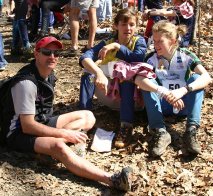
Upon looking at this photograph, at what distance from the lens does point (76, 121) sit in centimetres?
462

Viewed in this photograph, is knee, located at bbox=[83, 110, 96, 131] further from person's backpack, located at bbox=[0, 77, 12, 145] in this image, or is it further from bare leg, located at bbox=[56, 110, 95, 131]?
person's backpack, located at bbox=[0, 77, 12, 145]

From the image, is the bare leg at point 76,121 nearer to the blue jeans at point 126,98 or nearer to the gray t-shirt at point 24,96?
the blue jeans at point 126,98

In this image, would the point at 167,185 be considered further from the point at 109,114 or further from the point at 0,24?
the point at 0,24

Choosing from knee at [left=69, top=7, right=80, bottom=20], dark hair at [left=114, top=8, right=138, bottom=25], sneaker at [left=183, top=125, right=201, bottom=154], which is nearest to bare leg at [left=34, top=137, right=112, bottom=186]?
sneaker at [left=183, top=125, right=201, bottom=154]

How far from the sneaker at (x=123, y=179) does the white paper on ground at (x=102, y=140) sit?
2.71 ft

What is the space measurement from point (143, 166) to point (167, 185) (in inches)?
14.3

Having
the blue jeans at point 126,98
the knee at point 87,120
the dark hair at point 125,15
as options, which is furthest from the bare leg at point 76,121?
the dark hair at point 125,15

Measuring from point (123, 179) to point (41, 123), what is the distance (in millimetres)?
1079

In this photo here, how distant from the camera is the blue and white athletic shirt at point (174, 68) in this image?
191 inches

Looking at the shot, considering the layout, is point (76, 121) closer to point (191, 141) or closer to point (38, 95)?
point (38, 95)

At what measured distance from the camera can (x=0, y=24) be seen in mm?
11805

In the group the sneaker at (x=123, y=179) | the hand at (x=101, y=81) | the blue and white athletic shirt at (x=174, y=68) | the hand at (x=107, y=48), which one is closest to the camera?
the sneaker at (x=123, y=179)

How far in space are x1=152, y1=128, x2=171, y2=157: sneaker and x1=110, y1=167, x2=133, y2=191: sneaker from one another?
0.65 metres

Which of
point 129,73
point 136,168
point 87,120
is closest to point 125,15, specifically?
point 129,73
